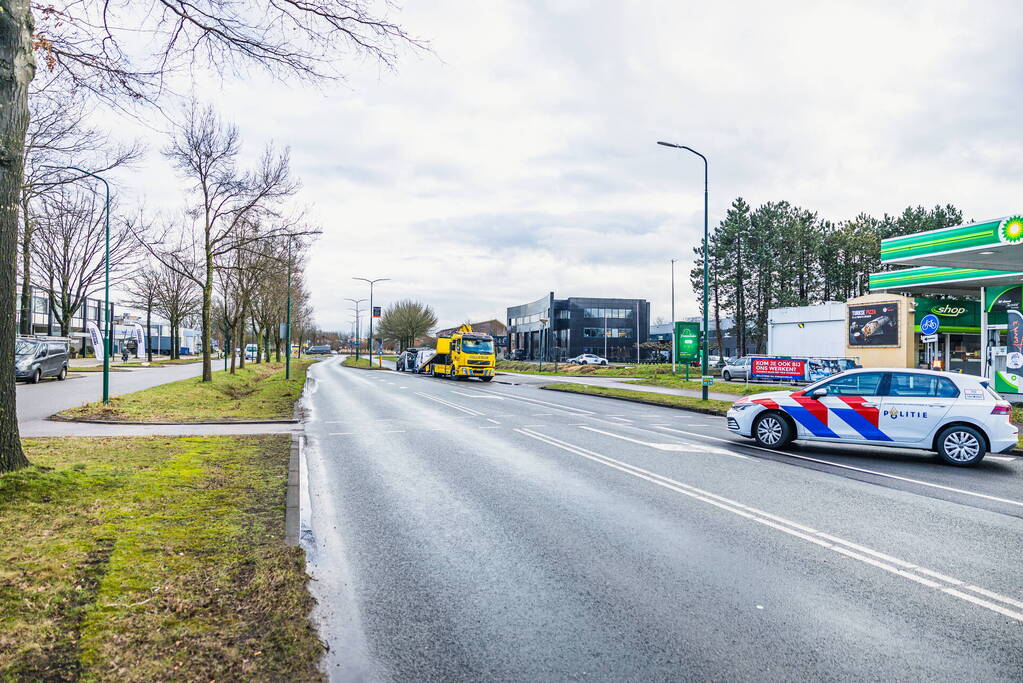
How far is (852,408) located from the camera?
1152 centimetres

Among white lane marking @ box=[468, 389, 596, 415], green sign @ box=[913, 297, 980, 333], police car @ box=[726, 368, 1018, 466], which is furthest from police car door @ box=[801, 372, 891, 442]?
green sign @ box=[913, 297, 980, 333]

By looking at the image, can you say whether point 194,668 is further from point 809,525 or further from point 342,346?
point 342,346

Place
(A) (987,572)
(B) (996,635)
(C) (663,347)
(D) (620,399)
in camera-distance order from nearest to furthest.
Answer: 1. (B) (996,635)
2. (A) (987,572)
3. (D) (620,399)
4. (C) (663,347)

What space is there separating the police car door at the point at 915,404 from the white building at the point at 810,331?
1320 inches

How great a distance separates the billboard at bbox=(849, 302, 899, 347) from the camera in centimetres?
4053

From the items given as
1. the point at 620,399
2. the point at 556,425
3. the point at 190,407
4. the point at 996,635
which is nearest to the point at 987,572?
the point at 996,635

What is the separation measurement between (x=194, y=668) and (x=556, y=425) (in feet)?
41.4

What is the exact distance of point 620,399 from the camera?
25.6m

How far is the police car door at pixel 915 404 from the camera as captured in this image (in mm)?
10875

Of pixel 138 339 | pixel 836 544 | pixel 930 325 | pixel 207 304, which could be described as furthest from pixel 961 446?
pixel 138 339

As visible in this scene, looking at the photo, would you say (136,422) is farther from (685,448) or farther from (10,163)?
(685,448)

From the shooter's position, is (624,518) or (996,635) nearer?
(996,635)

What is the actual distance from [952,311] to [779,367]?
793cm

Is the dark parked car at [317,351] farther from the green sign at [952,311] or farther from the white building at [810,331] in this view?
the green sign at [952,311]
